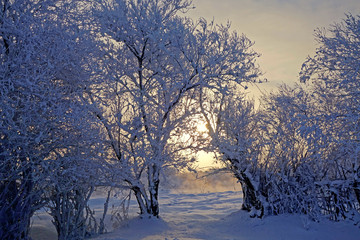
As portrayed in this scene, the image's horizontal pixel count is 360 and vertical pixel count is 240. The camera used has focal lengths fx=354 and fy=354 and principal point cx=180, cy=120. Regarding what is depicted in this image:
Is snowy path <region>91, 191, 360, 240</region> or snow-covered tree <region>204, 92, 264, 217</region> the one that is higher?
snow-covered tree <region>204, 92, 264, 217</region>

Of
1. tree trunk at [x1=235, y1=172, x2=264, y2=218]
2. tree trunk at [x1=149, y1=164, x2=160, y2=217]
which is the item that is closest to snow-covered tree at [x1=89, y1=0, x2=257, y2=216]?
tree trunk at [x1=149, y1=164, x2=160, y2=217]

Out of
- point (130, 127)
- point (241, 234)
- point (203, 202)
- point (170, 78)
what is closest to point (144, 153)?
point (130, 127)

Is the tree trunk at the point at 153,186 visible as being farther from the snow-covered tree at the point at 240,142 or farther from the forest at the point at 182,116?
Result: the snow-covered tree at the point at 240,142

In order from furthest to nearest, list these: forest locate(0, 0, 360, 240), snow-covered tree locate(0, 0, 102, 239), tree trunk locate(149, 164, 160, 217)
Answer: tree trunk locate(149, 164, 160, 217) < forest locate(0, 0, 360, 240) < snow-covered tree locate(0, 0, 102, 239)

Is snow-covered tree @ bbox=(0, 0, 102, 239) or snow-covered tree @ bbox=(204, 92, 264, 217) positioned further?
snow-covered tree @ bbox=(204, 92, 264, 217)

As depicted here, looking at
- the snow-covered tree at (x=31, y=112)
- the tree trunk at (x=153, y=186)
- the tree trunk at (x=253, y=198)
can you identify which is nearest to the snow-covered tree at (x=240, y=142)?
the tree trunk at (x=253, y=198)

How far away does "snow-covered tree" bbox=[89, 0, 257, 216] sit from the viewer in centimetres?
1029

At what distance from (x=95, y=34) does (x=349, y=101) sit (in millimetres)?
7870

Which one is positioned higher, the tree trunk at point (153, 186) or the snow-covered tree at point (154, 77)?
the snow-covered tree at point (154, 77)

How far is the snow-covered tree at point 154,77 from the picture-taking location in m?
10.3

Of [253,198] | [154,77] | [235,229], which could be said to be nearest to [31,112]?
[154,77]

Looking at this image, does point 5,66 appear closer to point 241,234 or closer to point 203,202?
point 241,234

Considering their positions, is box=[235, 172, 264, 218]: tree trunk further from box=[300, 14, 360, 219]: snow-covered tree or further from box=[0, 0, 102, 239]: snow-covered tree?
box=[0, 0, 102, 239]: snow-covered tree

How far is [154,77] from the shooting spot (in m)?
11.5
